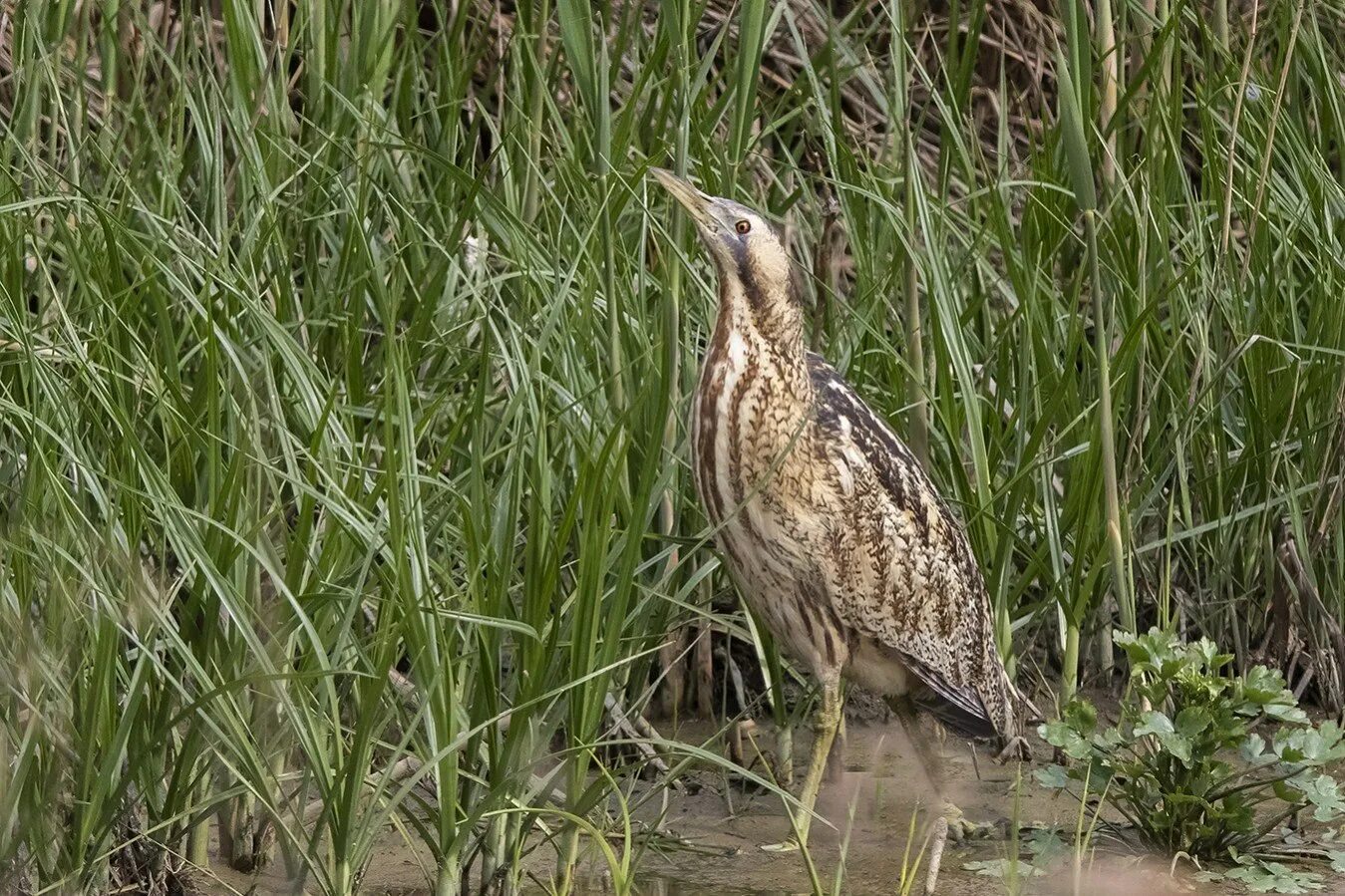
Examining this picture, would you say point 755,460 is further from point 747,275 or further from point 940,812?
point 940,812

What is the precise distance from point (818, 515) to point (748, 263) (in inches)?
19.3

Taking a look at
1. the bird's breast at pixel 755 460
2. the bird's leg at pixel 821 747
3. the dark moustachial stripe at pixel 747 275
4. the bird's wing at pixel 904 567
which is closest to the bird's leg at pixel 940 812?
the bird's wing at pixel 904 567

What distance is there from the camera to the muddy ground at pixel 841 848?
11.7ft

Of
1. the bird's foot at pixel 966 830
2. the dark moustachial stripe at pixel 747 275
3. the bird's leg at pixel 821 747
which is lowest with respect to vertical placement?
the bird's foot at pixel 966 830

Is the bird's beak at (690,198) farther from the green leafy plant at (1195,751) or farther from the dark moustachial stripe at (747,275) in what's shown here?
the green leafy plant at (1195,751)

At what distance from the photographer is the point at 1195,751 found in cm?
360

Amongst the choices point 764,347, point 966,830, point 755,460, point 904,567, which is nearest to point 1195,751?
point 966,830

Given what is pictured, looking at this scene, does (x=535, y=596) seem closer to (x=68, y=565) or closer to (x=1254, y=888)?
(x=68, y=565)

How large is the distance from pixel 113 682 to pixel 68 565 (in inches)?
9.5

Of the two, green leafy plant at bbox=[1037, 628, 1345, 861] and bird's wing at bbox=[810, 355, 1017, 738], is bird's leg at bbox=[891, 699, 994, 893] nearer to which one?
bird's wing at bbox=[810, 355, 1017, 738]

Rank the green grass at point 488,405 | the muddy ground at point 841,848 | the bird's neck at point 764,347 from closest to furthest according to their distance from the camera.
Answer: the green grass at point 488,405 → the muddy ground at point 841,848 → the bird's neck at point 764,347

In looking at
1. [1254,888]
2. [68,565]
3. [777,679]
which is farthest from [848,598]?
[68,565]

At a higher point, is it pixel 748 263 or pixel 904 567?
pixel 748 263

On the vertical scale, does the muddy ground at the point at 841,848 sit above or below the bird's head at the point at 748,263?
below
